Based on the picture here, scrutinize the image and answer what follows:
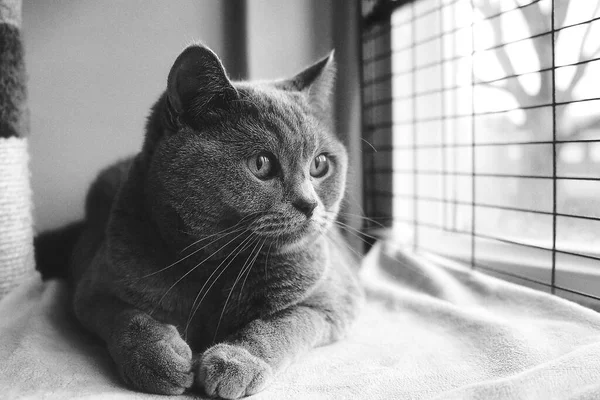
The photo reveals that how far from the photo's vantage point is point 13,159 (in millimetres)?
1198

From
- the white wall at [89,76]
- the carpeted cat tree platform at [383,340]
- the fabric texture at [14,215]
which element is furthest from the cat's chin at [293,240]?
the white wall at [89,76]

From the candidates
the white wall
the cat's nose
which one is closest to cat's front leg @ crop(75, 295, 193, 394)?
the cat's nose

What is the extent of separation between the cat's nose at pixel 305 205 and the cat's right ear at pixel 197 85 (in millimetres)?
240

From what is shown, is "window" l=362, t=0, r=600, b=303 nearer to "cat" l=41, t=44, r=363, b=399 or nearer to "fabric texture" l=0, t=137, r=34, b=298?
"cat" l=41, t=44, r=363, b=399

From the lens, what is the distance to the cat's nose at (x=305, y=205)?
2.87 feet

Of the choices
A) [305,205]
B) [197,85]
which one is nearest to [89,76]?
[197,85]

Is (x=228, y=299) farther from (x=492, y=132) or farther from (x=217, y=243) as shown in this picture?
(x=492, y=132)

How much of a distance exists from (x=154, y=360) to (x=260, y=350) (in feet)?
0.57

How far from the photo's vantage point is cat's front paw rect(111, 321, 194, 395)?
0.78 m

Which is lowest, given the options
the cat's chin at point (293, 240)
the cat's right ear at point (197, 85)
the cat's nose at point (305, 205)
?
the cat's chin at point (293, 240)

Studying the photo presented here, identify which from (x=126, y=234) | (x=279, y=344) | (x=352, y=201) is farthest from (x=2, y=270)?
(x=352, y=201)

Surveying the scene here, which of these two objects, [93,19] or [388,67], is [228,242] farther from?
[388,67]

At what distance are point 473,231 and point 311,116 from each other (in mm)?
695

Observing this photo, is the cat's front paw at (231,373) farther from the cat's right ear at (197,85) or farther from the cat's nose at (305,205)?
the cat's right ear at (197,85)
